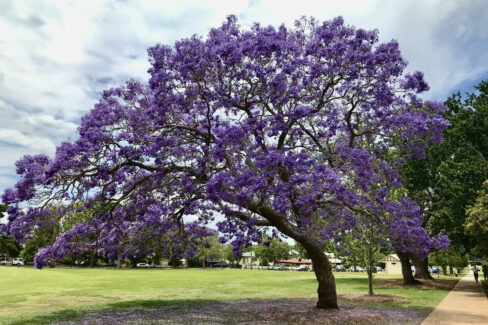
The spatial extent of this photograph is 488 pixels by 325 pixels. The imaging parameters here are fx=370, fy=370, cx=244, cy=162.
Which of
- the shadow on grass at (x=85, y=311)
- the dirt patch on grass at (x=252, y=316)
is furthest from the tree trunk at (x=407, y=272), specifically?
the shadow on grass at (x=85, y=311)

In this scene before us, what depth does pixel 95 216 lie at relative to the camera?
16.1m

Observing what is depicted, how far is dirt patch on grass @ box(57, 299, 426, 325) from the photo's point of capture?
14.2 metres

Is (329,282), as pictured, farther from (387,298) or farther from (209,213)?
(387,298)

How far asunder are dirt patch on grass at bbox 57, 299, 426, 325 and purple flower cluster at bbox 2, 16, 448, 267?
2.90m

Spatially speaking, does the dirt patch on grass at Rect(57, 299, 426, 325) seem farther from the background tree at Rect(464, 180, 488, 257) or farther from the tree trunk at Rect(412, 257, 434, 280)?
the tree trunk at Rect(412, 257, 434, 280)

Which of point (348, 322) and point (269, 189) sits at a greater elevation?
point (269, 189)

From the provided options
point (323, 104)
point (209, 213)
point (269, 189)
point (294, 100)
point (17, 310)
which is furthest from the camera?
point (209, 213)

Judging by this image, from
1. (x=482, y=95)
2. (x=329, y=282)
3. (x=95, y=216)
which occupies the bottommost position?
(x=329, y=282)

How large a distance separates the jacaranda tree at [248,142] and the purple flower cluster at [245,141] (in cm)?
5

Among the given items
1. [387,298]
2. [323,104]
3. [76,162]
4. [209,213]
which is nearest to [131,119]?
[76,162]

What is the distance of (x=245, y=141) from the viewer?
1476 cm

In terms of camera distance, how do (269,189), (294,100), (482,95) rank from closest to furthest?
(269,189) → (294,100) → (482,95)

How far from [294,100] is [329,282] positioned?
8238mm

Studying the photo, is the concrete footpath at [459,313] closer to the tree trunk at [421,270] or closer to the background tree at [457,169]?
the background tree at [457,169]
